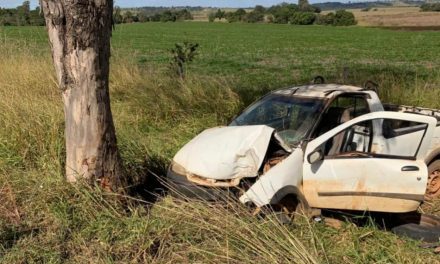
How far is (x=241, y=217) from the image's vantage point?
4270mm

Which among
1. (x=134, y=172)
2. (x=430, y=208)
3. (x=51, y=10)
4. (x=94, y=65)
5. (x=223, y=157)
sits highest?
(x=51, y=10)

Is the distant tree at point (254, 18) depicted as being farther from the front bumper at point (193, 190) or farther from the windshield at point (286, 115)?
the front bumper at point (193, 190)

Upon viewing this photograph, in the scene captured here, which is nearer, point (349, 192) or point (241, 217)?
point (241, 217)

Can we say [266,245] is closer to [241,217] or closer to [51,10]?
[241,217]

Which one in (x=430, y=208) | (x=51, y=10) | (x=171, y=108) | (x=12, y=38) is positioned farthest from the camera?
(x=12, y=38)

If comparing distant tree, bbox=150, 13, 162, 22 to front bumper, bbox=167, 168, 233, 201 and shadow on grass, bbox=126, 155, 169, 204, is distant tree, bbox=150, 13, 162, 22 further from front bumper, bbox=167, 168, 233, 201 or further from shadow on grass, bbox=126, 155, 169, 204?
front bumper, bbox=167, 168, 233, 201

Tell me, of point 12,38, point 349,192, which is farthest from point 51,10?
point 12,38

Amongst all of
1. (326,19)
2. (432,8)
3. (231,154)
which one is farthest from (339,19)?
(231,154)

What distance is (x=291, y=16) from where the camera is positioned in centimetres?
10431

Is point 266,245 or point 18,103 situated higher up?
point 18,103

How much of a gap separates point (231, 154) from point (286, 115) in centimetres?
118

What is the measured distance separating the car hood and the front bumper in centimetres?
11

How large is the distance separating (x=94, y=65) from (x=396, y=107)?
4.21 meters

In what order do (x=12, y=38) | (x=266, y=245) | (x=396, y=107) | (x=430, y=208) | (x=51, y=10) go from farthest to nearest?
(x=12, y=38) → (x=396, y=107) → (x=430, y=208) → (x=51, y=10) → (x=266, y=245)
